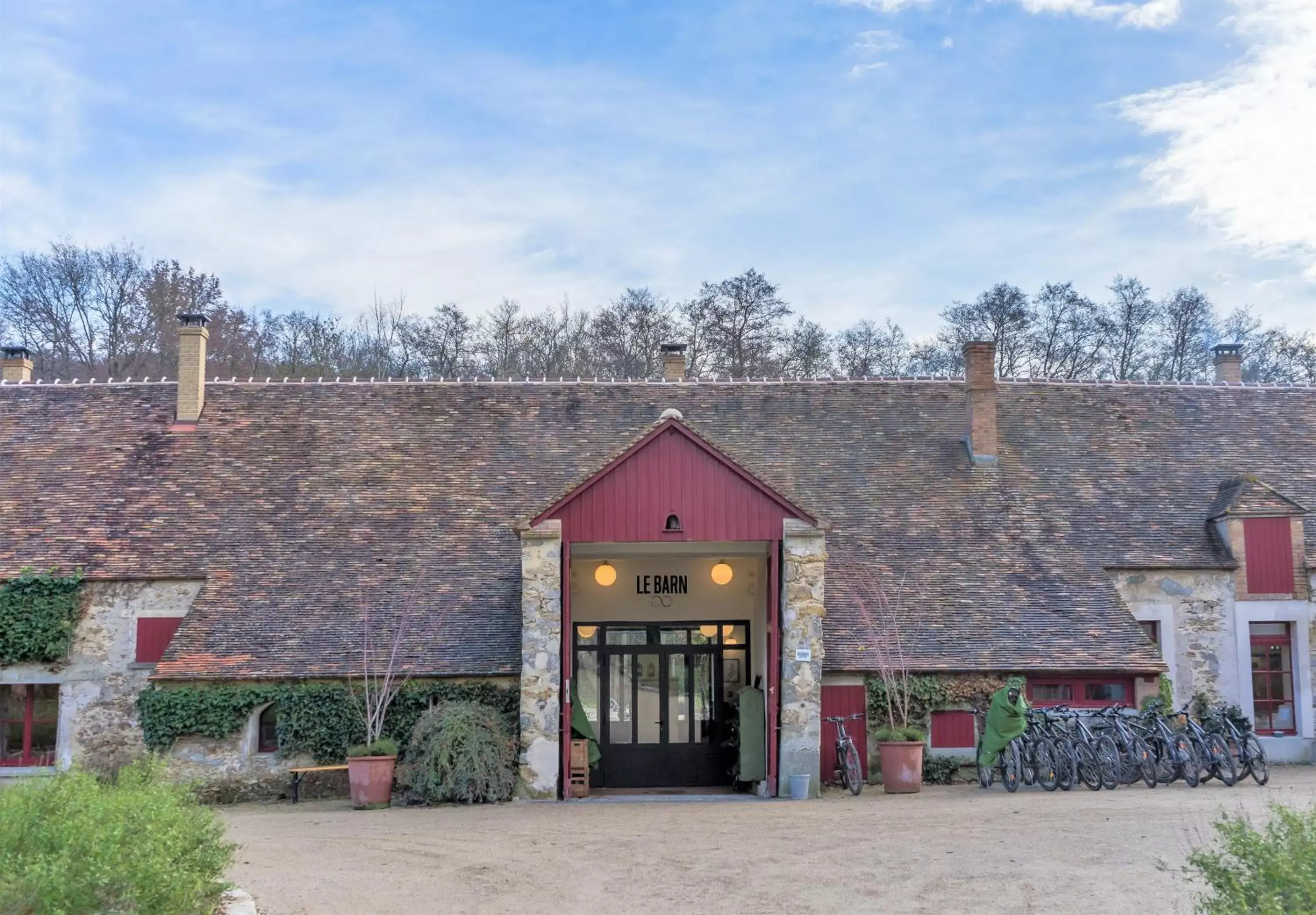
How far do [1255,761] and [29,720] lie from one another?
17.2 m

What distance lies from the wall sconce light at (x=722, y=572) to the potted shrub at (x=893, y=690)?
1.96m

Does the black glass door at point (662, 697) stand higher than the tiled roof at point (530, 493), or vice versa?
the tiled roof at point (530, 493)

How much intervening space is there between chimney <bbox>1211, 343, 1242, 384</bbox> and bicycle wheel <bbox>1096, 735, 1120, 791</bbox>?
493 inches

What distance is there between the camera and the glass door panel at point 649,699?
18.2 m

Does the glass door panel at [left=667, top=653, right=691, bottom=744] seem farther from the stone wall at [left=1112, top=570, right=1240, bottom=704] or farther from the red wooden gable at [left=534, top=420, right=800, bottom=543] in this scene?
the stone wall at [left=1112, top=570, right=1240, bottom=704]

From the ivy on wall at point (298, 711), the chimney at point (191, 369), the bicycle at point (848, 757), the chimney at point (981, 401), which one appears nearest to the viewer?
the bicycle at point (848, 757)

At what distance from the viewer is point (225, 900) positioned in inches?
338

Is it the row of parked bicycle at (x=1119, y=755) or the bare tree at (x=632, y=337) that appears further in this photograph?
the bare tree at (x=632, y=337)

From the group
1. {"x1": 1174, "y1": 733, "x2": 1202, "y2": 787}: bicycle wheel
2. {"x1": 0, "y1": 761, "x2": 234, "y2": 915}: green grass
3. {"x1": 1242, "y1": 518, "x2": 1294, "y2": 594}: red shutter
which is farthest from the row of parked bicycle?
{"x1": 0, "y1": 761, "x2": 234, "y2": 915}: green grass

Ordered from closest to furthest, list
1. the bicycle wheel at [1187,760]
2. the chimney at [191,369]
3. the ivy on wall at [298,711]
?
the bicycle wheel at [1187,760], the ivy on wall at [298,711], the chimney at [191,369]

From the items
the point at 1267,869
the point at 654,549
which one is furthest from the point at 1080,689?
the point at 1267,869

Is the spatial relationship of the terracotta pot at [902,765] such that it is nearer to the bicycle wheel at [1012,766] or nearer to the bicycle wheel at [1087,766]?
the bicycle wheel at [1012,766]

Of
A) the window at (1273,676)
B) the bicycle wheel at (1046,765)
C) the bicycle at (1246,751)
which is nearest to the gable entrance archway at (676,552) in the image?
the bicycle wheel at (1046,765)

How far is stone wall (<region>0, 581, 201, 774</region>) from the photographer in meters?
17.6
